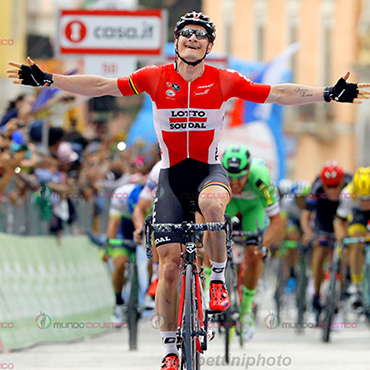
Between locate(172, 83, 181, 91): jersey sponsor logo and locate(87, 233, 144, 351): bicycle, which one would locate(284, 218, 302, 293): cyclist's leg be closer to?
locate(87, 233, 144, 351): bicycle

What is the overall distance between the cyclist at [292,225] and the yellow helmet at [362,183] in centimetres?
613

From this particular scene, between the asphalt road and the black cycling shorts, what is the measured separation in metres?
2.14

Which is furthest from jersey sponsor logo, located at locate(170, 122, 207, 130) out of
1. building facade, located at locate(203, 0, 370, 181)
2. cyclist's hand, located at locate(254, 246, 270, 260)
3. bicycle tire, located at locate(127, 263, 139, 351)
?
building facade, located at locate(203, 0, 370, 181)

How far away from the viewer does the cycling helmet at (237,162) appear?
10.7m

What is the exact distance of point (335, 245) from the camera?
A: 14.6 m

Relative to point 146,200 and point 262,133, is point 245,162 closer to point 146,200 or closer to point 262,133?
point 146,200

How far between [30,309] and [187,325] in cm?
467

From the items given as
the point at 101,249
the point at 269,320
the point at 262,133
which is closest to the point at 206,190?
the point at 269,320

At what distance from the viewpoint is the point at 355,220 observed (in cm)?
1358

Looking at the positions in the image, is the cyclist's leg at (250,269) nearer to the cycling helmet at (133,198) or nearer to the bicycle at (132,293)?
the bicycle at (132,293)

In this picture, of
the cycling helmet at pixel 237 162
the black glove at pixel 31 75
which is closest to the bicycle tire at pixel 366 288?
the cycling helmet at pixel 237 162

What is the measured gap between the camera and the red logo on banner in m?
15.0

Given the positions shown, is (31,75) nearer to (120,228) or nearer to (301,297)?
(120,228)

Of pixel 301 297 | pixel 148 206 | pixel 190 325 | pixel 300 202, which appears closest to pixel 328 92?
pixel 190 325
